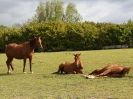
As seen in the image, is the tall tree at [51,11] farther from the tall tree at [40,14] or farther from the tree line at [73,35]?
the tree line at [73,35]

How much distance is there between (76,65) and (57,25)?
46.5m

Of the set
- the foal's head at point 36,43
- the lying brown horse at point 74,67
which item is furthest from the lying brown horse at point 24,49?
the lying brown horse at point 74,67

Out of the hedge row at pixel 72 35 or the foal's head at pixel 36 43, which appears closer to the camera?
the foal's head at pixel 36 43

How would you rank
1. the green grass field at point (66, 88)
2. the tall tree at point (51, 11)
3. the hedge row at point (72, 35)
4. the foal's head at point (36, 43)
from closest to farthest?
the green grass field at point (66, 88) < the foal's head at point (36, 43) < the hedge row at point (72, 35) < the tall tree at point (51, 11)

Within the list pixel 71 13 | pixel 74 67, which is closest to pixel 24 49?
pixel 74 67

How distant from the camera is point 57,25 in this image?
227 feet

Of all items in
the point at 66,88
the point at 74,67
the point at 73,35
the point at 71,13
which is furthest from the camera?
the point at 71,13

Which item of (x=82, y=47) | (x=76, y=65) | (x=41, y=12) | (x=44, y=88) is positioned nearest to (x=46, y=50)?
(x=82, y=47)

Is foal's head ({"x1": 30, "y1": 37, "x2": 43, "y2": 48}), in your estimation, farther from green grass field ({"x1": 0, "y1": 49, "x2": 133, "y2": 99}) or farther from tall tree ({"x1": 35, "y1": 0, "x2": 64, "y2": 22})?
tall tree ({"x1": 35, "y1": 0, "x2": 64, "y2": 22})

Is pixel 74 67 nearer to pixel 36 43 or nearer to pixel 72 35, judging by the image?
pixel 36 43

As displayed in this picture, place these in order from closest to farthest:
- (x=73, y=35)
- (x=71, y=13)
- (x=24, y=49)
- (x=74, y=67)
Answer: (x=74, y=67), (x=24, y=49), (x=73, y=35), (x=71, y=13)

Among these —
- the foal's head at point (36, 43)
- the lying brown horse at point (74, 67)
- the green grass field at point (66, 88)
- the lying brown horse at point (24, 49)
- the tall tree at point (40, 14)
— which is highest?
the tall tree at point (40, 14)

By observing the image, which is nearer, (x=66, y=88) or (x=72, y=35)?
(x=66, y=88)

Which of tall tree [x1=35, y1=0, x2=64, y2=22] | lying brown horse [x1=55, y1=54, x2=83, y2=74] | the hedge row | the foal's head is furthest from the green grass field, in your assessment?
tall tree [x1=35, y1=0, x2=64, y2=22]
